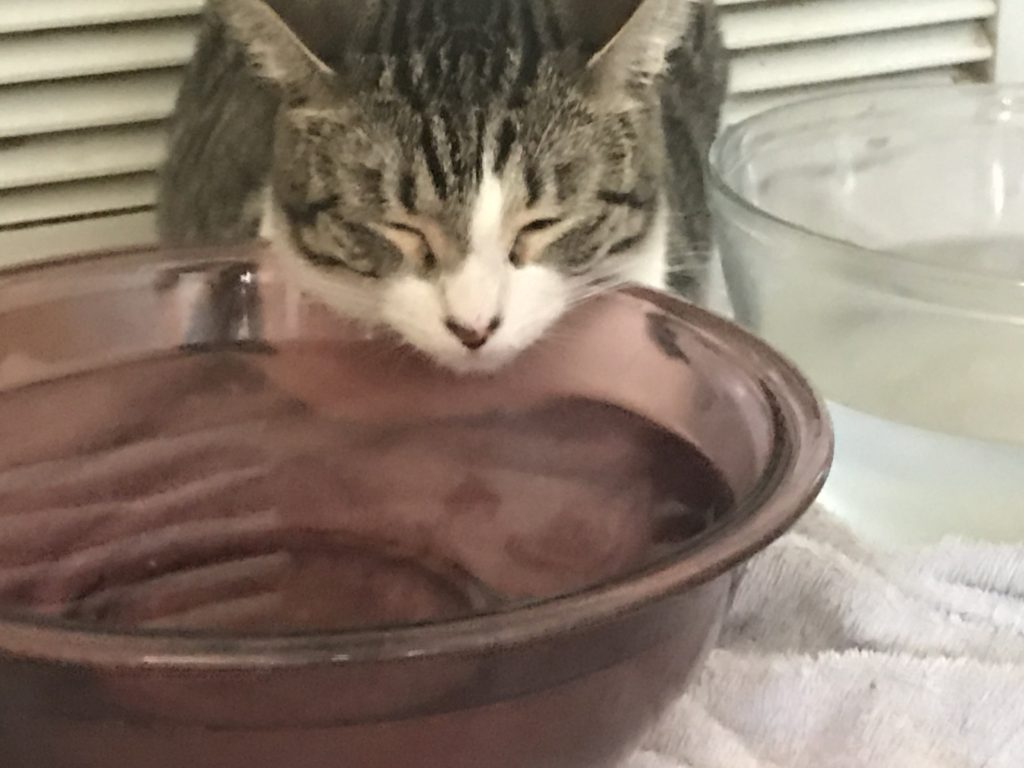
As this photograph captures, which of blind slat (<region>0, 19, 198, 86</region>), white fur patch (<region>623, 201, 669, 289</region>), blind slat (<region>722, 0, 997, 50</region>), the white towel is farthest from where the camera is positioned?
blind slat (<region>722, 0, 997, 50</region>)

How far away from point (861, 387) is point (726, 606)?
441 millimetres

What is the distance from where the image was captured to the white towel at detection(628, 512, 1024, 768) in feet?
2.13

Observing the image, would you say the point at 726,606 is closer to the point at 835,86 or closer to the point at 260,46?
the point at 260,46

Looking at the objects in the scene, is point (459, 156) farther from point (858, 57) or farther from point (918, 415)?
point (858, 57)

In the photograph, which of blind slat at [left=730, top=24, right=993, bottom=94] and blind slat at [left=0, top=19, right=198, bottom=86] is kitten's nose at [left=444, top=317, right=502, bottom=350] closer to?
blind slat at [left=0, top=19, right=198, bottom=86]

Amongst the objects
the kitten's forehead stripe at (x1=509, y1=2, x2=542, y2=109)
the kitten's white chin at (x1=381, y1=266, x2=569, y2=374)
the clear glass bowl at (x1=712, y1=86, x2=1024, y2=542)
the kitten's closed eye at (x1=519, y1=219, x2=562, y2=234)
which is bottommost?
the clear glass bowl at (x1=712, y1=86, x2=1024, y2=542)

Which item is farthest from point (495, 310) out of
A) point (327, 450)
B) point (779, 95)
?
A: point (779, 95)

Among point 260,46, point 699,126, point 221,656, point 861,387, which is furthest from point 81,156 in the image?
point 221,656

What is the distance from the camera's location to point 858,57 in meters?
1.20

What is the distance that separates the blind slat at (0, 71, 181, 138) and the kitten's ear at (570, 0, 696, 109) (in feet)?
1.40

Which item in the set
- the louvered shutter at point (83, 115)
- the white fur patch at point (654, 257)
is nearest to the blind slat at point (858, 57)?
the white fur patch at point (654, 257)

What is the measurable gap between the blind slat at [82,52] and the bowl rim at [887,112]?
45cm

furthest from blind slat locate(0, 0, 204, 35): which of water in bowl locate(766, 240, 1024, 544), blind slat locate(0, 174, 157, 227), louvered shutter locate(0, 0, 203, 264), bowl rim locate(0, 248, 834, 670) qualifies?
bowl rim locate(0, 248, 834, 670)

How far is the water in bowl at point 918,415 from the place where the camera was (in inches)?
33.4
